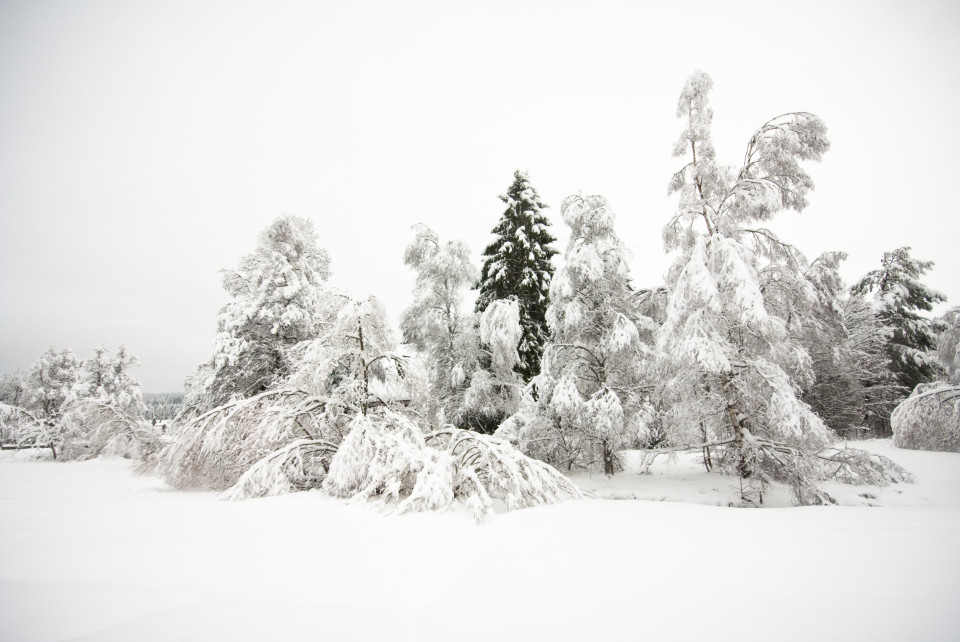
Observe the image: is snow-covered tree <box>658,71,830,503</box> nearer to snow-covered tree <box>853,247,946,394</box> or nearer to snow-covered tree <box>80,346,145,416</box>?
snow-covered tree <box>853,247,946,394</box>

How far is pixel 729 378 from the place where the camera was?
26.5ft

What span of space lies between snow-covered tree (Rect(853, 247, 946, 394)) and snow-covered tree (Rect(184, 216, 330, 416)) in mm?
26278

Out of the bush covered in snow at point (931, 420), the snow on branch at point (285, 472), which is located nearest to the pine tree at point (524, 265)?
the snow on branch at point (285, 472)

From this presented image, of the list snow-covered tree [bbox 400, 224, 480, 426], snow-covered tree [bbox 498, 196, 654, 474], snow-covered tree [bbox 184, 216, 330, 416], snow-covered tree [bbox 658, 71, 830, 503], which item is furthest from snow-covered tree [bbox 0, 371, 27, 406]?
A: snow-covered tree [bbox 658, 71, 830, 503]

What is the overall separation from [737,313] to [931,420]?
25.0ft

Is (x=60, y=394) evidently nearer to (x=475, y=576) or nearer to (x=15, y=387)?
(x=15, y=387)

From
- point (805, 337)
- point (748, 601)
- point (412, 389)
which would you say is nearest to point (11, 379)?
point (412, 389)

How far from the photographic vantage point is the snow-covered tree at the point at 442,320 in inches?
517

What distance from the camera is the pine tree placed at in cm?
1398

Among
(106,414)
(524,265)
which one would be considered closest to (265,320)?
(106,414)

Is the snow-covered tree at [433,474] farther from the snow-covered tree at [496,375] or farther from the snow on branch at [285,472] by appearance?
the snow-covered tree at [496,375]

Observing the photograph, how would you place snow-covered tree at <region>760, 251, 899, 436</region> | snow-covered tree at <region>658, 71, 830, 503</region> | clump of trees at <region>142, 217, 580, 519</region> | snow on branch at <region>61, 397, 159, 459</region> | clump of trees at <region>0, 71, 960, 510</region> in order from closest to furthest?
clump of trees at <region>142, 217, 580, 519</region>, clump of trees at <region>0, 71, 960, 510</region>, snow-covered tree at <region>658, 71, 830, 503</region>, snow on branch at <region>61, 397, 159, 459</region>, snow-covered tree at <region>760, 251, 899, 436</region>

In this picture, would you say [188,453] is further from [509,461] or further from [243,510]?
[509,461]

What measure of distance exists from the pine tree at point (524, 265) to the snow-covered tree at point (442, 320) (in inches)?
38.9
